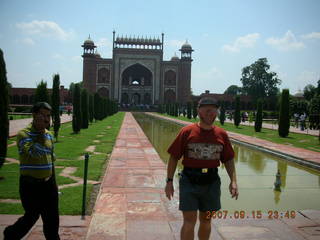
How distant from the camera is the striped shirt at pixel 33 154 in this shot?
195 centimetres

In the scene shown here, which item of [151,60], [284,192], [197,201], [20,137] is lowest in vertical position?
[284,192]

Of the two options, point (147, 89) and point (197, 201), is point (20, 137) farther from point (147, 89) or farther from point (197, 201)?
point (147, 89)

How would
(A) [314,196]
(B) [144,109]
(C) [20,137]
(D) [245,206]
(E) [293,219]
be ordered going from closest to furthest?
1. (C) [20,137]
2. (E) [293,219]
3. (D) [245,206]
4. (A) [314,196]
5. (B) [144,109]

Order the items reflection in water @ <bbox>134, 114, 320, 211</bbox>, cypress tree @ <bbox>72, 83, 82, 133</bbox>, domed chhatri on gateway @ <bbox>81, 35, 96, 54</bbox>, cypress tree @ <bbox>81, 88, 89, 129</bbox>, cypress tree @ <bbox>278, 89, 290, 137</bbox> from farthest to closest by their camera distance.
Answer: domed chhatri on gateway @ <bbox>81, 35, 96, 54</bbox>, cypress tree @ <bbox>81, 88, 89, 129</bbox>, cypress tree @ <bbox>278, 89, 290, 137</bbox>, cypress tree @ <bbox>72, 83, 82, 133</bbox>, reflection in water @ <bbox>134, 114, 320, 211</bbox>

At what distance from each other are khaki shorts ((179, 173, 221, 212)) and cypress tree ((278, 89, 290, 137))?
10.7 meters

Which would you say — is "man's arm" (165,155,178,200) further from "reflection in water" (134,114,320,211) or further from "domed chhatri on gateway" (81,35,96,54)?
"domed chhatri on gateway" (81,35,96,54)

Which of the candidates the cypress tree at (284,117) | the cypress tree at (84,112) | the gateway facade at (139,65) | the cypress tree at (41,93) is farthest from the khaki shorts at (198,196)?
the gateway facade at (139,65)

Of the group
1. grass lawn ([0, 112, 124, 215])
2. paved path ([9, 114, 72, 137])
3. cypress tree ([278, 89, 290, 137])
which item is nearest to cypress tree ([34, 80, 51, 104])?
grass lawn ([0, 112, 124, 215])

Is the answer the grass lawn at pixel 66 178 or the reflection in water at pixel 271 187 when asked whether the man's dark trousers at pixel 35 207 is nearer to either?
the grass lawn at pixel 66 178

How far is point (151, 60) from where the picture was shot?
42.1 meters

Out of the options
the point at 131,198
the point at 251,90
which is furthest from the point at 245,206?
the point at 251,90

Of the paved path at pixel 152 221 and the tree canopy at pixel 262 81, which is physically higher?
the tree canopy at pixel 262 81

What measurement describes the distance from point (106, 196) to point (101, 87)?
40090 millimetres

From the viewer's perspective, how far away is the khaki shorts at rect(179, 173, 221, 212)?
1.99m
